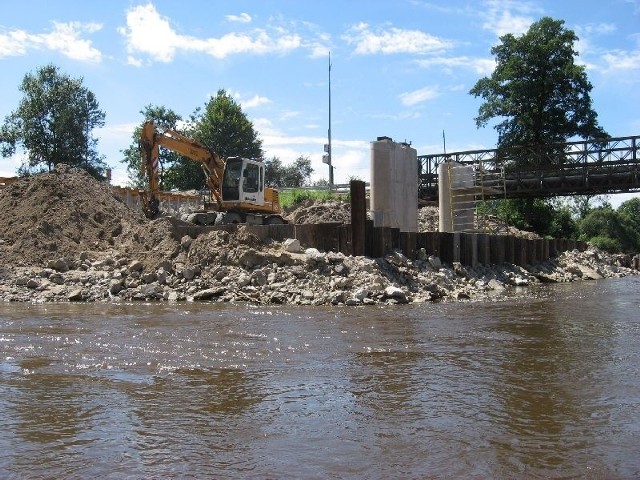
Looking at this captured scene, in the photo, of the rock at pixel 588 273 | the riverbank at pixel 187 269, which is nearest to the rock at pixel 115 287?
the riverbank at pixel 187 269

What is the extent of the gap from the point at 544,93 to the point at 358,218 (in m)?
35.5

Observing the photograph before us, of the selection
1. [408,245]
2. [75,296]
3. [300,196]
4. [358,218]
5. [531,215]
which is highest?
[300,196]

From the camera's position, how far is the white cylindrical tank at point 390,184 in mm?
23641

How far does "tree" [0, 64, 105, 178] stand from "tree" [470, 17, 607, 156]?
32.5 metres

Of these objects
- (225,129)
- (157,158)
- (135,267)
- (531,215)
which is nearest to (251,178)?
(157,158)

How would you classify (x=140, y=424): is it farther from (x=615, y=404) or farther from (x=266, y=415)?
(x=615, y=404)

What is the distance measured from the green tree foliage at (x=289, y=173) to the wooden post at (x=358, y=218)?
61253 mm

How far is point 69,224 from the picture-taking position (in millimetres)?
21047

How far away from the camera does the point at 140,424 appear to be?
5375mm

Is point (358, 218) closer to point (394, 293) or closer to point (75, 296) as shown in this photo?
point (394, 293)

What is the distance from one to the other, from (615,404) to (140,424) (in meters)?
4.16

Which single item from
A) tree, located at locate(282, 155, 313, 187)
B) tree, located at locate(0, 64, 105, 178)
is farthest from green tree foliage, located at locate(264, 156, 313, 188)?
tree, located at locate(0, 64, 105, 178)

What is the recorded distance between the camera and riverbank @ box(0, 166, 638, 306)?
15.8 metres

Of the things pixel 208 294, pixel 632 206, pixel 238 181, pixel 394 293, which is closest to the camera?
pixel 394 293
